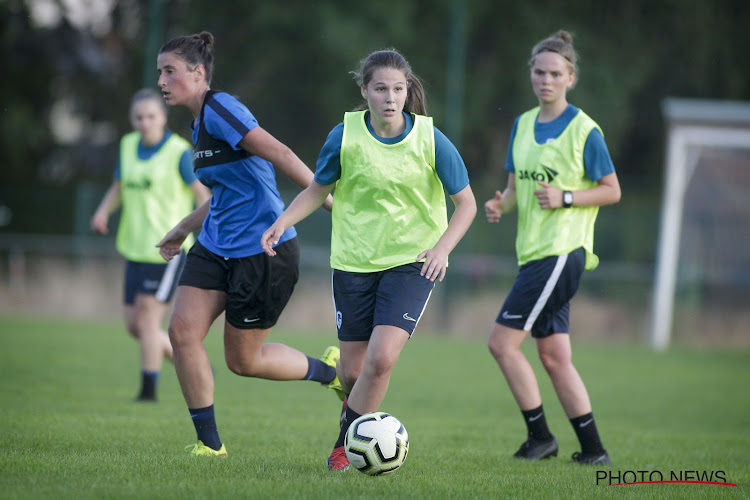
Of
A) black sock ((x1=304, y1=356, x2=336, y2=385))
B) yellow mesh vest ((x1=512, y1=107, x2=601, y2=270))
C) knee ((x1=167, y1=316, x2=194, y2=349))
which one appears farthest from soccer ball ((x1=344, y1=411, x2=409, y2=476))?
yellow mesh vest ((x1=512, y1=107, x2=601, y2=270))

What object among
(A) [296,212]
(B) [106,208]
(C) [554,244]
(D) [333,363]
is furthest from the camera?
(B) [106,208]

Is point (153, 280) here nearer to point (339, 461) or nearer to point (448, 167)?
point (339, 461)

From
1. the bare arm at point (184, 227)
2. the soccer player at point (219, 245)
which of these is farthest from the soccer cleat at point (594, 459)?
the bare arm at point (184, 227)

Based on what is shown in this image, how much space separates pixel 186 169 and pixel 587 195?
359 cm

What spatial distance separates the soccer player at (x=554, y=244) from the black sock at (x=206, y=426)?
5.53ft

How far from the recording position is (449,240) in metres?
4.53

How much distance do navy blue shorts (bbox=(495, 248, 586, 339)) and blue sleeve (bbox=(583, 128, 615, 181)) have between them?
458mm

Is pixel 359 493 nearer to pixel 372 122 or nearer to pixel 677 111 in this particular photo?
pixel 372 122

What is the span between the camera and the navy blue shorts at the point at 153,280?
7582 millimetres

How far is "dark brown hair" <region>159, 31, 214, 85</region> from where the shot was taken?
4949mm

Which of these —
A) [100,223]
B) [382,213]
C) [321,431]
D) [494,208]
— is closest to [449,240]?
[382,213]

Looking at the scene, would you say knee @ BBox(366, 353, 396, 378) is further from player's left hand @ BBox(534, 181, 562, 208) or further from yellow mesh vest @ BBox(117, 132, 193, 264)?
yellow mesh vest @ BBox(117, 132, 193, 264)

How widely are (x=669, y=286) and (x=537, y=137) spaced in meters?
10.7

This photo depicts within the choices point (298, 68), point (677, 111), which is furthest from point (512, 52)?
point (677, 111)
